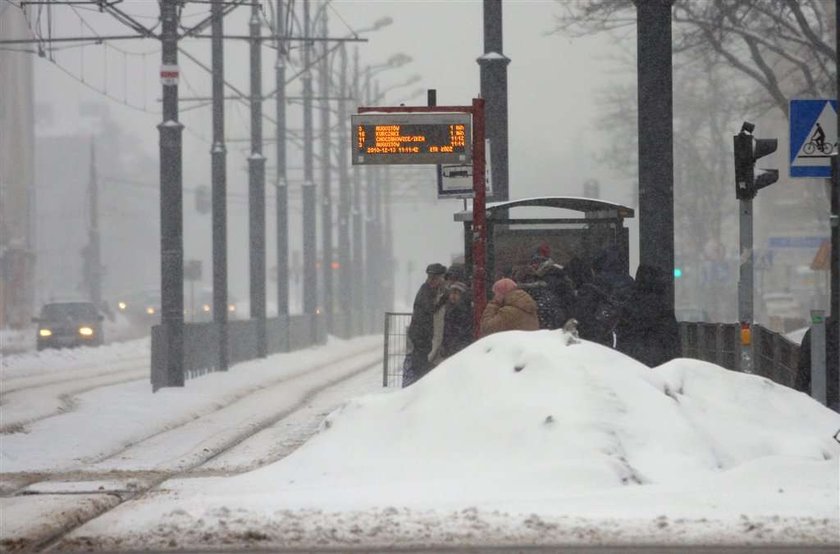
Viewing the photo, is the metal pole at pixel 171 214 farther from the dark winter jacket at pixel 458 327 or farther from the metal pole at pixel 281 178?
the metal pole at pixel 281 178

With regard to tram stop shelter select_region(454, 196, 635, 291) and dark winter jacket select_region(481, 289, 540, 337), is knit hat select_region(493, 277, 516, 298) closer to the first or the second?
dark winter jacket select_region(481, 289, 540, 337)

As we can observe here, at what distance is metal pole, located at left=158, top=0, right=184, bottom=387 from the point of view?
25.4m

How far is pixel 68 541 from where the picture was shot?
9375mm

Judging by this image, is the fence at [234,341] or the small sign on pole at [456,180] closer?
the small sign on pole at [456,180]

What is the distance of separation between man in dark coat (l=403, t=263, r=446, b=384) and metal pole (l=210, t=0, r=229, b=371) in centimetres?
1491

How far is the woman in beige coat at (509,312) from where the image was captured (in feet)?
48.9

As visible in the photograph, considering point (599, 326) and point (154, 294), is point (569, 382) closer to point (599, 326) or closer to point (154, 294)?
point (599, 326)

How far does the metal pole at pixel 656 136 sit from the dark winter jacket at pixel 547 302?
1458 mm

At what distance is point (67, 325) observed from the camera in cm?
4775

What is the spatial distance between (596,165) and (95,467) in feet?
161

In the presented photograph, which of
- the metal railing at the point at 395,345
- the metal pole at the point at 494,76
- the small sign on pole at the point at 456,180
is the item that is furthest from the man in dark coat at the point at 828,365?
the metal railing at the point at 395,345

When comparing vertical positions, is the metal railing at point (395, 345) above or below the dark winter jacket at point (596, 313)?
below

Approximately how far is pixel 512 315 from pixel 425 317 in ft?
11.4

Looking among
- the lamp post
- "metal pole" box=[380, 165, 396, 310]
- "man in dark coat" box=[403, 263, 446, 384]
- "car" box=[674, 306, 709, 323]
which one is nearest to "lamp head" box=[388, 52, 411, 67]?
the lamp post
